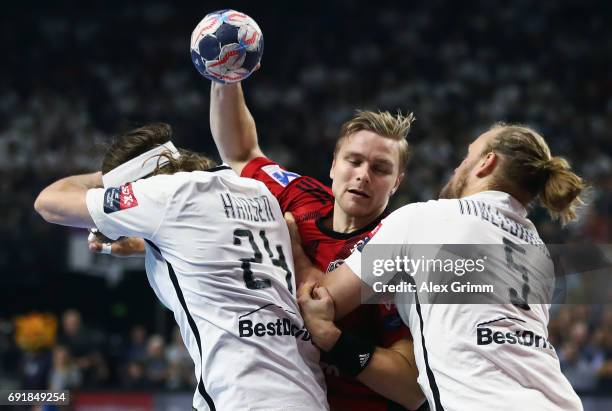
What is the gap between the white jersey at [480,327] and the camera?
10.5 feet

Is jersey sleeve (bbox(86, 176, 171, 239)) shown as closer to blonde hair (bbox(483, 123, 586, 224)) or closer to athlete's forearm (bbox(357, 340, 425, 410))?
athlete's forearm (bbox(357, 340, 425, 410))

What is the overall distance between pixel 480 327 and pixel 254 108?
14944 millimetres

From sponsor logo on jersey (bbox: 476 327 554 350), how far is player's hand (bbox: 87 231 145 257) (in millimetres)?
1952

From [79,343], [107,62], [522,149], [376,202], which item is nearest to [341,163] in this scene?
[376,202]

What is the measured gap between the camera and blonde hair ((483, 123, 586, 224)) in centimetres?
359

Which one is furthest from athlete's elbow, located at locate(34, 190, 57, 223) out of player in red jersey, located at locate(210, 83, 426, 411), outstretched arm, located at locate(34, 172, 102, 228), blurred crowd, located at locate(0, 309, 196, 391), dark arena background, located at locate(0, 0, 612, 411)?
blurred crowd, located at locate(0, 309, 196, 391)

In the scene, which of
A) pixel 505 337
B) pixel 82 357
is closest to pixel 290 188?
pixel 505 337

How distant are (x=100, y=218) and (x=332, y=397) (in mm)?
1397

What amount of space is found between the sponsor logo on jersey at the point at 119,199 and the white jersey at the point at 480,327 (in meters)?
0.99

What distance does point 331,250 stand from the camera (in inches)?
164

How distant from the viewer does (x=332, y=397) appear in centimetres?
402

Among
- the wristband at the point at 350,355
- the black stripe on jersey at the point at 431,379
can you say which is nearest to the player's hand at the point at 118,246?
the wristband at the point at 350,355

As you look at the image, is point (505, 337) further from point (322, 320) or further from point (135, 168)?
point (135, 168)

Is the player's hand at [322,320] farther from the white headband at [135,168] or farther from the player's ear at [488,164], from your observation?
the white headband at [135,168]
